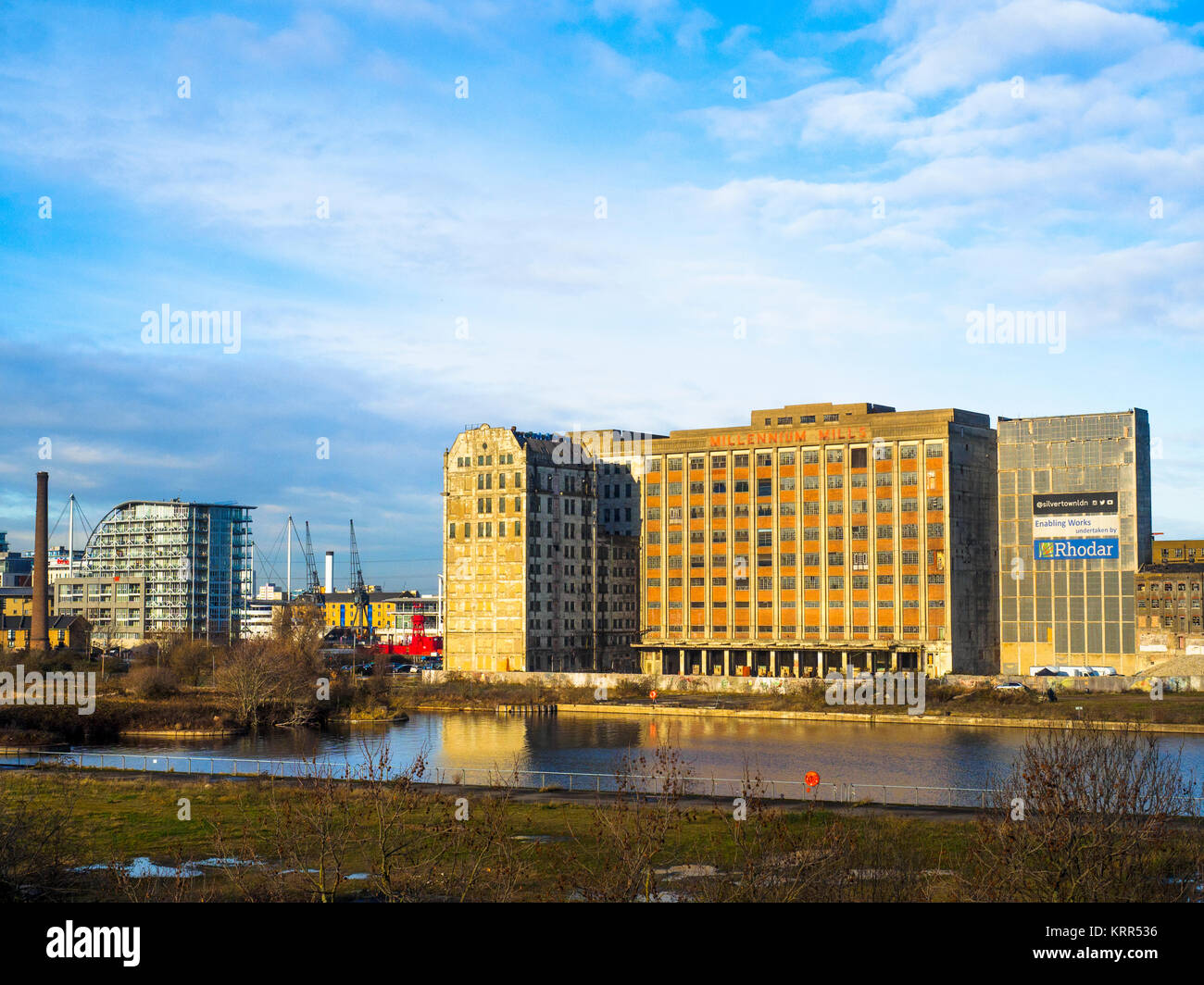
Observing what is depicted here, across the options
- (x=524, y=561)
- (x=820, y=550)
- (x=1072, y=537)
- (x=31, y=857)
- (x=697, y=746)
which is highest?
(x=1072, y=537)

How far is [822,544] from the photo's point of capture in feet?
510

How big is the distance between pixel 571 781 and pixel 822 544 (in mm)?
94377

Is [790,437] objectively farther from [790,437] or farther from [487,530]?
[487,530]

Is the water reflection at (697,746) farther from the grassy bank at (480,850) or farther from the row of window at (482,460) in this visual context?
the row of window at (482,460)

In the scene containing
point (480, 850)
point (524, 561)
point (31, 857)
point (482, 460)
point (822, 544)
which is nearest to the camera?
point (31, 857)

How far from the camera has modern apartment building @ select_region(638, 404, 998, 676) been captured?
484ft

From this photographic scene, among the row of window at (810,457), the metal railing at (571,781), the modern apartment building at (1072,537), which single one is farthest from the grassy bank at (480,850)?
the row of window at (810,457)

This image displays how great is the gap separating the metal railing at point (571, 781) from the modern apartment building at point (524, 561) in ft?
275

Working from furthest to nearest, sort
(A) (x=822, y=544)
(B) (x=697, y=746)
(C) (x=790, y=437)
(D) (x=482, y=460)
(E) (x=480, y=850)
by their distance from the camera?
(D) (x=482, y=460)
(C) (x=790, y=437)
(A) (x=822, y=544)
(B) (x=697, y=746)
(E) (x=480, y=850)

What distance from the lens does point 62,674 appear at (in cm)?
13062

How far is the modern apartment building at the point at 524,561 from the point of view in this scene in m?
166

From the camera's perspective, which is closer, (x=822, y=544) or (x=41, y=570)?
(x=822, y=544)

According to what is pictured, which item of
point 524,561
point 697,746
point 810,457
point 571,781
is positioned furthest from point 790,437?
point 571,781
